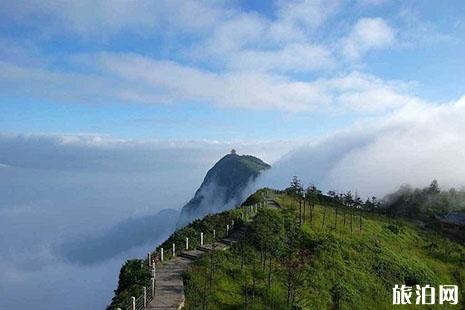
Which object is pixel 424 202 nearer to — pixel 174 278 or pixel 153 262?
pixel 174 278

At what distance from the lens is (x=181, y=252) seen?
39.7 metres

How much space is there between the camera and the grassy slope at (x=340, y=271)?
106 feet

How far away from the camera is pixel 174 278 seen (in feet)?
107

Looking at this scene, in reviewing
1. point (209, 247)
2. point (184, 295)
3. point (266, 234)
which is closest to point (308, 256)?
point (266, 234)

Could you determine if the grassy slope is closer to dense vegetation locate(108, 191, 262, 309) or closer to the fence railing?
the fence railing

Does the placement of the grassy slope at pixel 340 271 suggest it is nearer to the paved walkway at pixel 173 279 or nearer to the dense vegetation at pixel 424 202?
the paved walkway at pixel 173 279

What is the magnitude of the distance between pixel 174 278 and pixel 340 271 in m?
16.8

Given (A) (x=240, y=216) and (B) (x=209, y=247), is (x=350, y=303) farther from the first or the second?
(A) (x=240, y=216)

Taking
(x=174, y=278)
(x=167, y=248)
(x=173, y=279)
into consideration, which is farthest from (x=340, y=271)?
(x=173, y=279)

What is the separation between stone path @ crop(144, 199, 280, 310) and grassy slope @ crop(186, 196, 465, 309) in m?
0.79

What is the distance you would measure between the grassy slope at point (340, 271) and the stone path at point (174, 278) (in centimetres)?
79

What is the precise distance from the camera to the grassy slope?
3228cm

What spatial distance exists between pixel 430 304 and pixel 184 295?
26.8 metres

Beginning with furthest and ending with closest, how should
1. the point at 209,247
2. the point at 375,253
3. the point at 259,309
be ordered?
the point at 375,253 → the point at 209,247 → the point at 259,309
